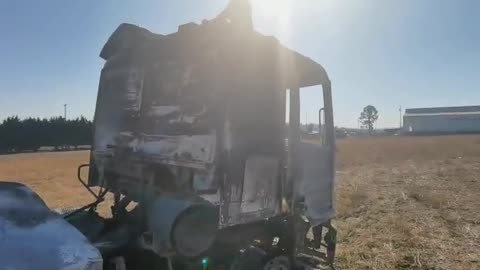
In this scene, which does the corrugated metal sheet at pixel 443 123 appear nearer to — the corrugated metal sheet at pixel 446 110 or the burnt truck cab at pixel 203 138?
the corrugated metal sheet at pixel 446 110

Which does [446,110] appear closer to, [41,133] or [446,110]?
[446,110]

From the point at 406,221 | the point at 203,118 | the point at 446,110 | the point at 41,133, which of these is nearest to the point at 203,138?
the point at 203,118

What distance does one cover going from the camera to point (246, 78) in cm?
350

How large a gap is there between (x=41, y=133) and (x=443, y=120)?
9349 centimetres

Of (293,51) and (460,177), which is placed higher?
(293,51)

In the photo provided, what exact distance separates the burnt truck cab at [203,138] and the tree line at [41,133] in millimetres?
52531

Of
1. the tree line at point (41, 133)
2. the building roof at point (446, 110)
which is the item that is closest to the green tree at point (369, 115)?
the building roof at point (446, 110)

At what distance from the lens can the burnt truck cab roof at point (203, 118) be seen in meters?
3.29

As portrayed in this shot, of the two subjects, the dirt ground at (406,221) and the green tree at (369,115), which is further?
the green tree at (369,115)

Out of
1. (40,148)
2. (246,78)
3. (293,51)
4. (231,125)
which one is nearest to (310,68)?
(293,51)

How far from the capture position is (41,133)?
5778cm

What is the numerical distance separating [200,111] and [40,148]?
61573 mm

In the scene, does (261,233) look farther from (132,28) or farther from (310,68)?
(132,28)

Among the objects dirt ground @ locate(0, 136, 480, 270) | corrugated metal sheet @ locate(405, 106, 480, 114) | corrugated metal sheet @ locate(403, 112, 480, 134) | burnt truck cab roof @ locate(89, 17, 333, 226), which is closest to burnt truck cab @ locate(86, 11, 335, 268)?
burnt truck cab roof @ locate(89, 17, 333, 226)
